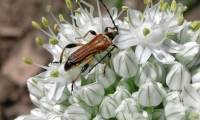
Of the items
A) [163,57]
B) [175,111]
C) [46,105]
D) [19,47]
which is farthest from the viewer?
[19,47]

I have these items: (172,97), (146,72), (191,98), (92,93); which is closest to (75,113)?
(92,93)

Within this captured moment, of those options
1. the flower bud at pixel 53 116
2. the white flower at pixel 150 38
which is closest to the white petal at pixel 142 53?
the white flower at pixel 150 38

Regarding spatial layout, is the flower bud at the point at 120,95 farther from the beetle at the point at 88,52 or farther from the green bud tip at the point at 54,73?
the green bud tip at the point at 54,73

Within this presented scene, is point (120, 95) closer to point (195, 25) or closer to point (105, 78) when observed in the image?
point (105, 78)

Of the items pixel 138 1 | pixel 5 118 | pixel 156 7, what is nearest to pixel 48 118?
pixel 156 7

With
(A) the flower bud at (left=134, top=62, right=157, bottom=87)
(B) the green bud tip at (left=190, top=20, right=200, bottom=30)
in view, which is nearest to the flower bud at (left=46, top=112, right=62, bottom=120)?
(A) the flower bud at (left=134, top=62, right=157, bottom=87)

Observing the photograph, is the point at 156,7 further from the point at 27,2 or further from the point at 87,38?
the point at 27,2
